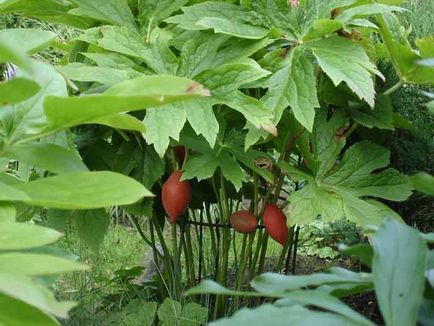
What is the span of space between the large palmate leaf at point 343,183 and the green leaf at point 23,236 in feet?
2.96

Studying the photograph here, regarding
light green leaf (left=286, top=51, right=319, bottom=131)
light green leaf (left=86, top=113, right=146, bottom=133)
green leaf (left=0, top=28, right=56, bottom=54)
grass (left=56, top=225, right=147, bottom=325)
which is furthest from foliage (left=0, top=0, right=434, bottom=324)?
light green leaf (left=86, top=113, right=146, bottom=133)

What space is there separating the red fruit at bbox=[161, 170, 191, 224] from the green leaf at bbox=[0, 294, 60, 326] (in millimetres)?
939

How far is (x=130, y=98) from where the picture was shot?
2.64 feet

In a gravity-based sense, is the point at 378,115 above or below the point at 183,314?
above

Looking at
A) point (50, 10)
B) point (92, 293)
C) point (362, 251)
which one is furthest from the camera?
point (92, 293)

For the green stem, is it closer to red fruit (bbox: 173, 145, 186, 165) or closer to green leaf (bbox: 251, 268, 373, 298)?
red fruit (bbox: 173, 145, 186, 165)

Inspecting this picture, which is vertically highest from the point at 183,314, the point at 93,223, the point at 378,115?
the point at 378,115

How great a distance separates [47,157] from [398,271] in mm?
506

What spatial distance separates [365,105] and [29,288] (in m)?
1.24

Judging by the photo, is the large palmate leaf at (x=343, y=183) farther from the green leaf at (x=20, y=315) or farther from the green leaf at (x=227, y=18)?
the green leaf at (x=20, y=315)

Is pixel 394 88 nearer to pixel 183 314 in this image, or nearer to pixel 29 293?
pixel 183 314

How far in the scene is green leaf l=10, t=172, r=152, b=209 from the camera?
2.66ft

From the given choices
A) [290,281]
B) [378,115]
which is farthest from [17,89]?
[378,115]

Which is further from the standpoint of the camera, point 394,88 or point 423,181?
point 394,88
